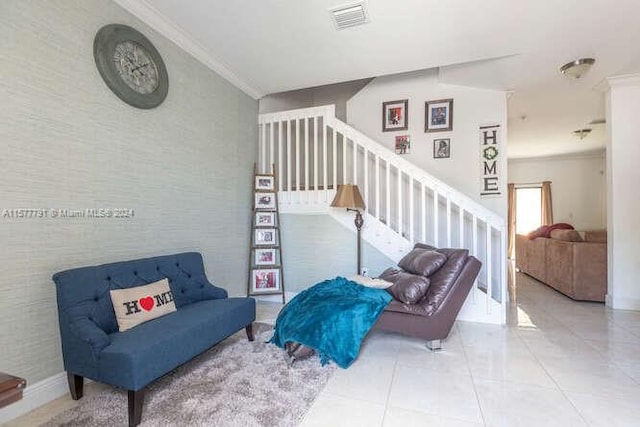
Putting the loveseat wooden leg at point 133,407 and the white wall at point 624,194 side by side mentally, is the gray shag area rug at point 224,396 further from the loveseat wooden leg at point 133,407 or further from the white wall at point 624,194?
the white wall at point 624,194

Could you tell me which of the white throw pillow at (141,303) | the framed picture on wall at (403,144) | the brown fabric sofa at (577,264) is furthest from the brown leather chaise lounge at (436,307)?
the brown fabric sofa at (577,264)

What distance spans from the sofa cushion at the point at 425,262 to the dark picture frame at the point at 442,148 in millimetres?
1736

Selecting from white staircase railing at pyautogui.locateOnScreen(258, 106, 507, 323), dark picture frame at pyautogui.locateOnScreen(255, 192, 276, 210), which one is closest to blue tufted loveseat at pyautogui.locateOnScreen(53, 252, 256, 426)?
dark picture frame at pyautogui.locateOnScreen(255, 192, 276, 210)

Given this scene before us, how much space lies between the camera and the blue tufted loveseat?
1.63 m

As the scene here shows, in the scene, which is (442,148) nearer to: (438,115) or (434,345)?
(438,115)

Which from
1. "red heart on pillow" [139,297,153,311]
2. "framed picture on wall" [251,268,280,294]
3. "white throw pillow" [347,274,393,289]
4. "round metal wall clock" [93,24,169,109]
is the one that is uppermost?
"round metal wall clock" [93,24,169,109]

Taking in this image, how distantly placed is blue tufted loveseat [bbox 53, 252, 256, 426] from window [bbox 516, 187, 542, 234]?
8606mm

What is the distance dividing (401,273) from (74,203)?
2.72 meters

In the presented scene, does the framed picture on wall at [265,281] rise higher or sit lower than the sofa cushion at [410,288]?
lower

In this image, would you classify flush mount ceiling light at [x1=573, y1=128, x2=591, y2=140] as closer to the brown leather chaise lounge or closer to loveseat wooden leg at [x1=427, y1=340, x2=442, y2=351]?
the brown leather chaise lounge

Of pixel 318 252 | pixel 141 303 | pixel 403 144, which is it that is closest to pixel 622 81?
pixel 403 144

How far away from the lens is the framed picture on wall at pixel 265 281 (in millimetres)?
4004

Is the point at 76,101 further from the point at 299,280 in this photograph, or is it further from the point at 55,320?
the point at 299,280

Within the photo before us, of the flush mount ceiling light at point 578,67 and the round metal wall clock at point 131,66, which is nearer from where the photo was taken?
the round metal wall clock at point 131,66
